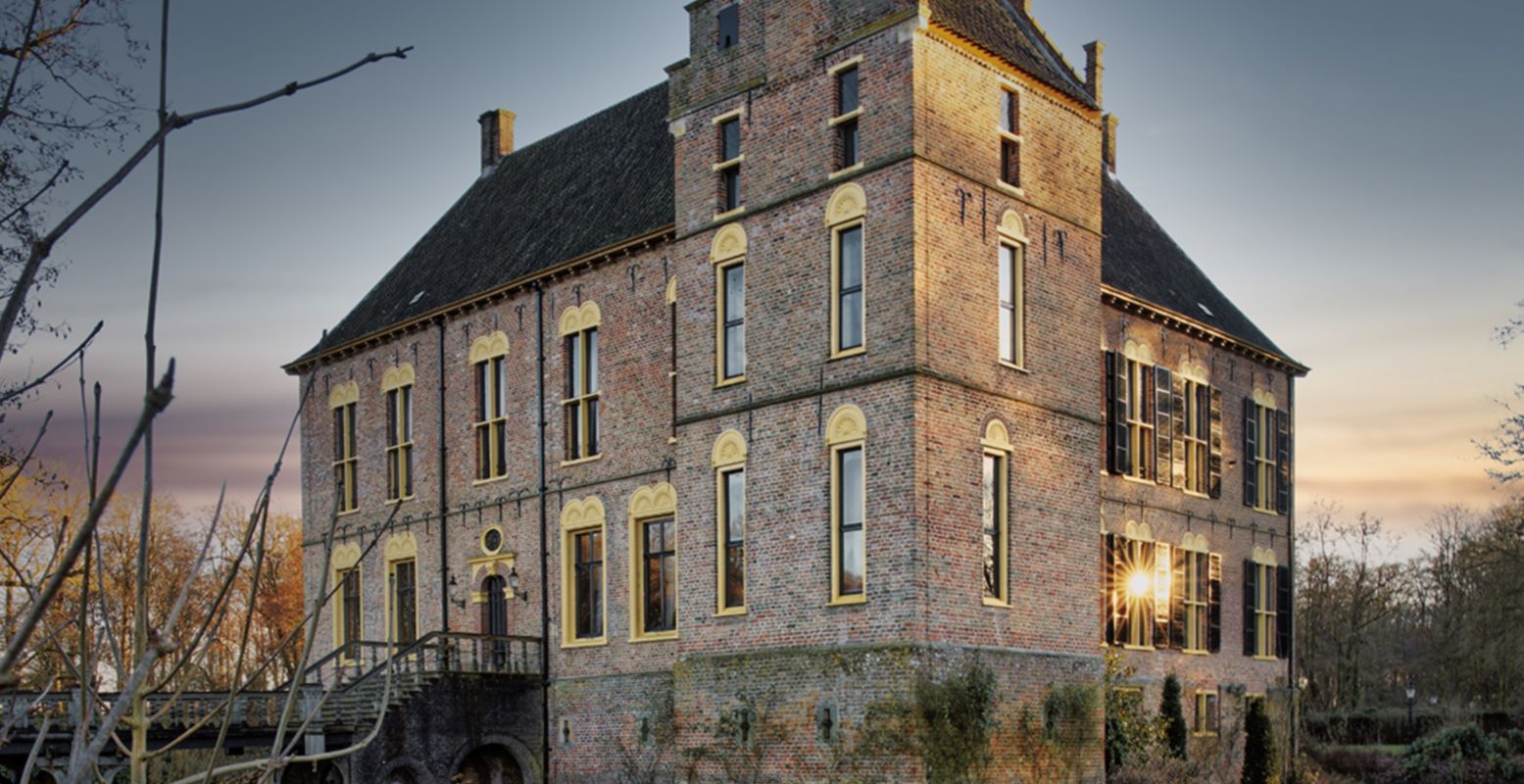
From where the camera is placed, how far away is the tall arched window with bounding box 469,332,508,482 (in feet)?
96.5

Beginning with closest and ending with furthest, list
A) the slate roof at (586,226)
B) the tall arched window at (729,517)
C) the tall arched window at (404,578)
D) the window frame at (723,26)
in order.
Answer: the tall arched window at (729,517), the window frame at (723,26), the slate roof at (586,226), the tall arched window at (404,578)

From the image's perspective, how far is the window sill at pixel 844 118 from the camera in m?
21.8

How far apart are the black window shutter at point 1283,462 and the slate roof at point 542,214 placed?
1446 cm

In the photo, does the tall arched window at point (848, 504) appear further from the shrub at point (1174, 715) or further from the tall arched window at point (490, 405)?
the tall arched window at point (490, 405)

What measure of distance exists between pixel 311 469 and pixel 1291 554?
22140 millimetres

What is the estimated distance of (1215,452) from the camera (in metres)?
30.1

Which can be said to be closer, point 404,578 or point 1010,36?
point 1010,36

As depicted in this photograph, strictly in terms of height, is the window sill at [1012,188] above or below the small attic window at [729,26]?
below

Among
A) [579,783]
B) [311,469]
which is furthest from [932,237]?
[311,469]

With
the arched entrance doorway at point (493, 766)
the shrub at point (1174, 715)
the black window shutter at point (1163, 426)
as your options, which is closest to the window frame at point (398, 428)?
the arched entrance doorway at point (493, 766)

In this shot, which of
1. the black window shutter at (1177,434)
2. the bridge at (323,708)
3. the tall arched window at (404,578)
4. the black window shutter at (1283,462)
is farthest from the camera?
the black window shutter at (1283,462)

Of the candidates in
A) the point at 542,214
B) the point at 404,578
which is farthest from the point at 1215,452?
the point at 404,578

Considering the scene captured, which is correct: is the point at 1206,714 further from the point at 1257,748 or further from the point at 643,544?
the point at 643,544

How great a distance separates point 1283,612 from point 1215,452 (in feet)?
14.0
